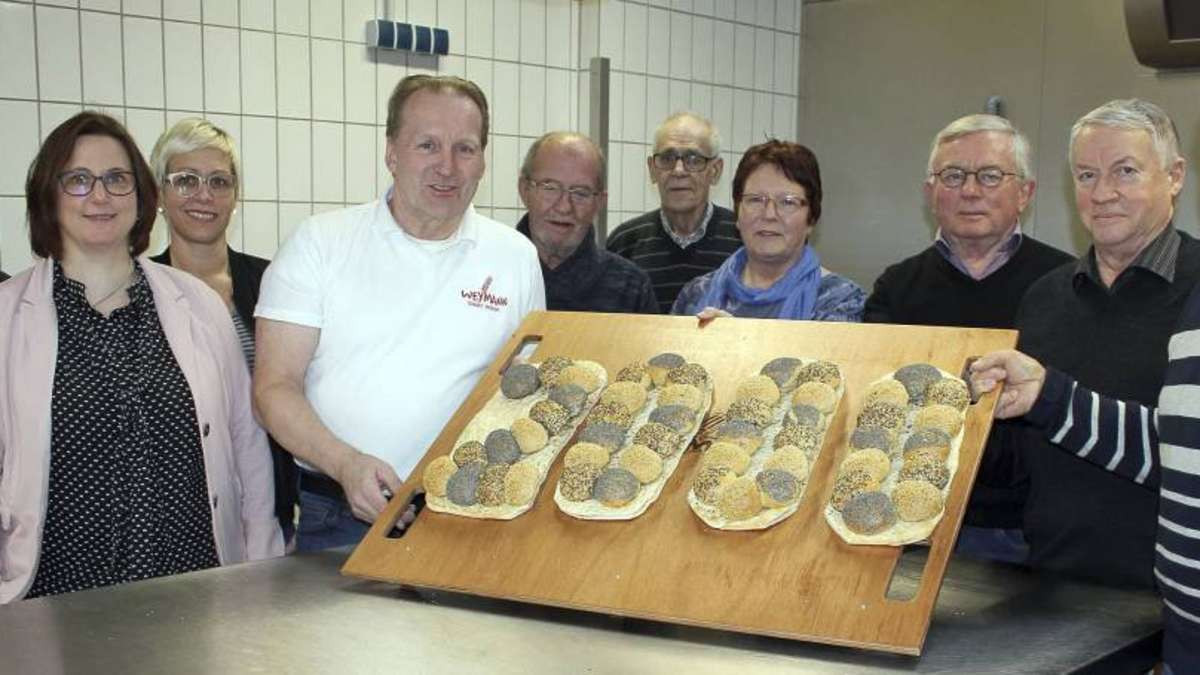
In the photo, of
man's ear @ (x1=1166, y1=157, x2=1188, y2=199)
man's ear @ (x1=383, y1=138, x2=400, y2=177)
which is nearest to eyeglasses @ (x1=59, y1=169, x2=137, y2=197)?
man's ear @ (x1=383, y1=138, x2=400, y2=177)

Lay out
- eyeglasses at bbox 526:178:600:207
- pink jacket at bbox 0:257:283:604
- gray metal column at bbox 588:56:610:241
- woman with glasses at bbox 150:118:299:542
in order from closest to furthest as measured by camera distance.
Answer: pink jacket at bbox 0:257:283:604
woman with glasses at bbox 150:118:299:542
eyeglasses at bbox 526:178:600:207
gray metal column at bbox 588:56:610:241

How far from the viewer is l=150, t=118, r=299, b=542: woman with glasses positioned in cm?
211

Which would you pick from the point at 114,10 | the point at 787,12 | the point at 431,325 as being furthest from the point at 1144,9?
the point at 114,10

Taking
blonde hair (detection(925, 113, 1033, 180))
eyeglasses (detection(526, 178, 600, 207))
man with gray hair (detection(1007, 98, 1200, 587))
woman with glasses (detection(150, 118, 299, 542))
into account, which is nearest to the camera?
man with gray hair (detection(1007, 98, 1200, 587))

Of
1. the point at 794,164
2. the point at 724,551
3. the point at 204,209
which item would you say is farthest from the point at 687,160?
the point at 724,551

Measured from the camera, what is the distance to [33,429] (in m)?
1.54

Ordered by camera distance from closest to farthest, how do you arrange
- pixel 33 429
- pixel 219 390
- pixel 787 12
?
pixel 33 429
pixel 219 390
pixel 787 12

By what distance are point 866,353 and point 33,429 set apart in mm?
1098

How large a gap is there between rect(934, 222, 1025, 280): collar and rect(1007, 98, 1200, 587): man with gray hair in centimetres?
34

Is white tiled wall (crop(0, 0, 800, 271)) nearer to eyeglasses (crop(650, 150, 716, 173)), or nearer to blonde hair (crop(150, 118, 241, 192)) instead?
blonde hair (crop(150, 118, 241, 192))

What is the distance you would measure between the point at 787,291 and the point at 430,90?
65cm

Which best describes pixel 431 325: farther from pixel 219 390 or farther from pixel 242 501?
pixel 242 501

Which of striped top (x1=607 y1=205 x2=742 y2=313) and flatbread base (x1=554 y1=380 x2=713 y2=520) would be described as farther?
striped top (x1=607 y1=205 x2=742 y2=313)

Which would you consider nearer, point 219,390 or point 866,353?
point 866,353
